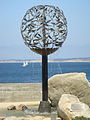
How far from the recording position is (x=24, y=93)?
67.6 feet

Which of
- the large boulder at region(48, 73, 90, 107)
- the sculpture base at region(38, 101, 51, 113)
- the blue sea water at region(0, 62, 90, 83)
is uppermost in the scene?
the large boulder at region(48, 73, 90, 107)

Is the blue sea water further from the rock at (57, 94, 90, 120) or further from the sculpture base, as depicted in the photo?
the rock at (57, 94, 90, 120)

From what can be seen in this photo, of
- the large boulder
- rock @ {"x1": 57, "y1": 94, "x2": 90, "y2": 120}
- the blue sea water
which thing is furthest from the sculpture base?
the blue sea water

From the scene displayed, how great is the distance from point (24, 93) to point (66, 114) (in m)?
7.08

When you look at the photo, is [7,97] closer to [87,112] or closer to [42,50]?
[42,50]

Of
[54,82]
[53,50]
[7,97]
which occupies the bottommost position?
[7,97]

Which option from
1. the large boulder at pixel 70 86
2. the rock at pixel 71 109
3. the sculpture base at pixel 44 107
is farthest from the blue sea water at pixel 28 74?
the rock at pixel 71 109

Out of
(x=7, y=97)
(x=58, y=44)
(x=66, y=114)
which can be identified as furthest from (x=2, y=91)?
(x=66, y=114)

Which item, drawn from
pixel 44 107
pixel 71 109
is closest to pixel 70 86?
pixel 44 107

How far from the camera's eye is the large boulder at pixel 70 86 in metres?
16.9

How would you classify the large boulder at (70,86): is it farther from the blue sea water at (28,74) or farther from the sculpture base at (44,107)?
the blue sea water at (28,74)

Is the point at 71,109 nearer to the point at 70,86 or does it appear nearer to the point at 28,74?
the point at 70,86

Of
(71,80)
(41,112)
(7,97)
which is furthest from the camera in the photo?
(7,97)

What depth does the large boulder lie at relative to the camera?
16875 millimetres
